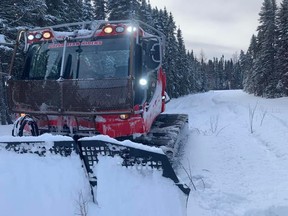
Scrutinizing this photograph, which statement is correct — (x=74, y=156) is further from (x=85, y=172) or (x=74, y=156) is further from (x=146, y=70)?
(x=146, y=70)

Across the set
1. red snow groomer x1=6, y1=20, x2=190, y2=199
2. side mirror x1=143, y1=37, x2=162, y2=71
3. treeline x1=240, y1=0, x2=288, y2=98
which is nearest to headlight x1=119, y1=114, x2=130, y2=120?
red snow groomer x1=6, y1=20, x2=190, y2=199

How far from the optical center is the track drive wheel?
5.87m

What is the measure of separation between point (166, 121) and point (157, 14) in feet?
135

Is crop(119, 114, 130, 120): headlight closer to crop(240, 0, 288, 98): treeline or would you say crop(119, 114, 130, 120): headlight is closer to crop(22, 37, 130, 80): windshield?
crop(22, 37, 130, 80): windshield

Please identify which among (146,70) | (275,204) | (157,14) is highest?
(157,14)

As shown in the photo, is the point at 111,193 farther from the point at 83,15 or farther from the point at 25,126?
the point at 83,15

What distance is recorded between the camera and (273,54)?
143ft

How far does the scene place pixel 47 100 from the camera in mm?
6027

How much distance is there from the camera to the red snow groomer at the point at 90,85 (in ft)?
18.8

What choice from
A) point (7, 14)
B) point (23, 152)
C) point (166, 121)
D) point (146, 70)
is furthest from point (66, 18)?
point (23, 152)

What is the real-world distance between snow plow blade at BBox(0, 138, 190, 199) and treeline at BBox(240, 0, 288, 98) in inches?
1462

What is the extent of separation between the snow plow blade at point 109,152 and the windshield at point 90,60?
2.34m

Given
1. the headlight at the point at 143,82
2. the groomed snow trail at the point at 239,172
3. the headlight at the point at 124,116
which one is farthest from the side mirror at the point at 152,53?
the groomed snow trail at the point at 239,172

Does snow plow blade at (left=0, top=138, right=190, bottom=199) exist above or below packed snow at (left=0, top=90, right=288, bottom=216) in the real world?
above
